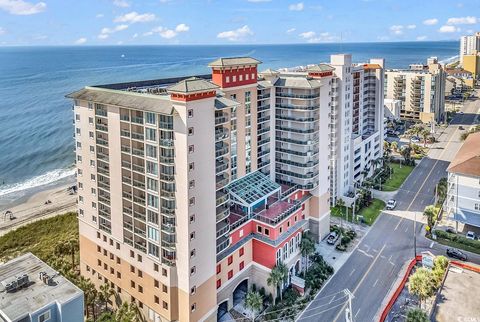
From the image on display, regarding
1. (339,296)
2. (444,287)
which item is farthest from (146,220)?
(444,287)


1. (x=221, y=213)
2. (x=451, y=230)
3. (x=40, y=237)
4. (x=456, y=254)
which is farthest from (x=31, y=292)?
(x=451, y=230)

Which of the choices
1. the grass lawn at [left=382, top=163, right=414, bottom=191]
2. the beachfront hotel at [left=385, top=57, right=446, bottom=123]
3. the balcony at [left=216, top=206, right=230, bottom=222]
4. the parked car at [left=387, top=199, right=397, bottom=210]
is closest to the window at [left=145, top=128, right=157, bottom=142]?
the balcony at [left=216, top=206, right=230, bottom=222]

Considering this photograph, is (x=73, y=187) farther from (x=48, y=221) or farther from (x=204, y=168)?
(x=204, y=168)

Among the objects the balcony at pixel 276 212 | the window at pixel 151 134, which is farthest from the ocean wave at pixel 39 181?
the window at pixel 151 134

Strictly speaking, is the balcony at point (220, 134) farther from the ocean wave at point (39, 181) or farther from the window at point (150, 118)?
the ocean wave at point (39, 181)

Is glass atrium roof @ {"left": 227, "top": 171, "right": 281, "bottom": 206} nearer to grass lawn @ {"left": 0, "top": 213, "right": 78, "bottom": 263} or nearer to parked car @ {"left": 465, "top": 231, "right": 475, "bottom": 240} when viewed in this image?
grass lawn @ {"left": 0, "top": 213, "right": 78, "bottom": 263}

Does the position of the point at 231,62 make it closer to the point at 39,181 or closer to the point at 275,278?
the point at 275,278

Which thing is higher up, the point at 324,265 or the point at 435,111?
the point at 435,111
